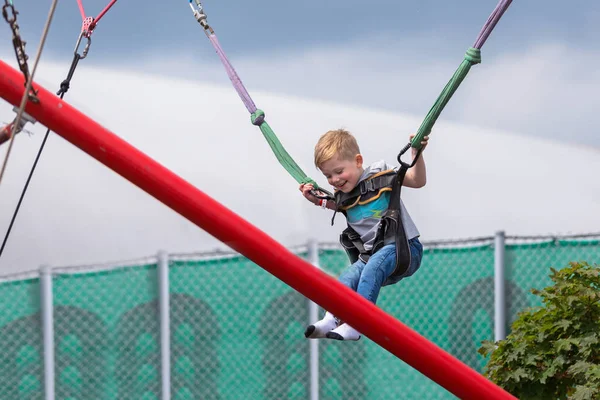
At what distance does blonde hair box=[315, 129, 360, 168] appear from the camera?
313cm

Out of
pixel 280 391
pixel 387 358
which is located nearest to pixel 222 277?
pixel 280 391

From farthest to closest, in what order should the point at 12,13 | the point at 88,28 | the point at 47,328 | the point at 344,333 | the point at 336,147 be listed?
1. the point at 47,328
2. the point at 88,28
3. the point at 336,147
4. the point at 344,333
5. the point at 12,13

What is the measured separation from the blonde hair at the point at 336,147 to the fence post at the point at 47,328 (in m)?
3.83

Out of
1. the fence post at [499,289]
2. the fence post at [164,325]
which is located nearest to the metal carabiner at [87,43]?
the fence post at [164,325]

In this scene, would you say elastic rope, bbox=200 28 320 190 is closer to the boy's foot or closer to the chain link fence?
the boy's foot

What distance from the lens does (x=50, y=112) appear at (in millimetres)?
2582

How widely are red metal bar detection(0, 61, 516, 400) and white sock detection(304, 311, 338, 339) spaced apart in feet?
0.83

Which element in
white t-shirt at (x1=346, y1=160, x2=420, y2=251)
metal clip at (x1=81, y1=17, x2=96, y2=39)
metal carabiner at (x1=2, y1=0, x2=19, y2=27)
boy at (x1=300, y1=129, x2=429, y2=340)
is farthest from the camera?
metal clip at (x1=81, y1=17, x2=96, y2=39)

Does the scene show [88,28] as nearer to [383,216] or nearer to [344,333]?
[383,216]

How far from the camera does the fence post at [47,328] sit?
20.9 feet

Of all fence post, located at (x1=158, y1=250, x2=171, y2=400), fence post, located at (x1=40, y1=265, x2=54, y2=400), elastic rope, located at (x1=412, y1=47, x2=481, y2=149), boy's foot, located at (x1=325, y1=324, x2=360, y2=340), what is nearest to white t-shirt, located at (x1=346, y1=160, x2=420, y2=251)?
elastic rope, located at (x1=412, y1=47, x2=481, y2=149)

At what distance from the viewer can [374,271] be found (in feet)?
10.1

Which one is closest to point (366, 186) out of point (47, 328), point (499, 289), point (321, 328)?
point (321, 328)

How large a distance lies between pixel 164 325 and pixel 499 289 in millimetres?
2420
